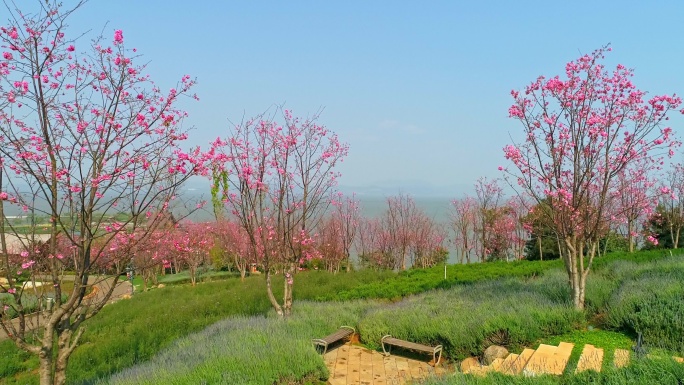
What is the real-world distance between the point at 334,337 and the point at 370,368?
900 mm

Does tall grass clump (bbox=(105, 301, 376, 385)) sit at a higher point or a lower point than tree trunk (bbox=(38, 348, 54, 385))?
lower

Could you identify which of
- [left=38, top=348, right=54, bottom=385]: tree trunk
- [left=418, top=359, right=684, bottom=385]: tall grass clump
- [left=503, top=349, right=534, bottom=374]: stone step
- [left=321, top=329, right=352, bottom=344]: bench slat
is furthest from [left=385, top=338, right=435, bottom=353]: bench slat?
[left=38, top=348, right=54, bottom=385]: tree trunk

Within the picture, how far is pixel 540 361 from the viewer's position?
5.15 m

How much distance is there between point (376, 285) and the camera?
46.1 feet

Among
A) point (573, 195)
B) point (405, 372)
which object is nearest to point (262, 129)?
point (405, 372)

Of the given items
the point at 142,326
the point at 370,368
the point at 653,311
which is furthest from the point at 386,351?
the point at 142,326

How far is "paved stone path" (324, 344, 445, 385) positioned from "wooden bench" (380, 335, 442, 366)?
134mm

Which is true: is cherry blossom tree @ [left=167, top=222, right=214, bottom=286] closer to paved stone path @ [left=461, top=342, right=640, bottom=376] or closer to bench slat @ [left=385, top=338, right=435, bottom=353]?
bench slat @ [left=385, top=338, right=435, bottom=353]

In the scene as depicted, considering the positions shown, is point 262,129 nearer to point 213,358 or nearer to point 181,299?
point 213,358

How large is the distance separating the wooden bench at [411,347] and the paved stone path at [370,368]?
0.13 meters

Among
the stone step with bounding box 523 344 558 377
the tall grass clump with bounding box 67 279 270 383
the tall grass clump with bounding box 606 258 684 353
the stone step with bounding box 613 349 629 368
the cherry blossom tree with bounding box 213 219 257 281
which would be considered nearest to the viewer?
the stone step with bounding box 613 349 629 368

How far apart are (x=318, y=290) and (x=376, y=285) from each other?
1.91 meters

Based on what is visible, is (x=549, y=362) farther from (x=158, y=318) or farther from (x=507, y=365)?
(x=158, y=318)

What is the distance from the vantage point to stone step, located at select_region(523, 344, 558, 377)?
4609 mm
